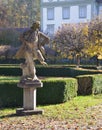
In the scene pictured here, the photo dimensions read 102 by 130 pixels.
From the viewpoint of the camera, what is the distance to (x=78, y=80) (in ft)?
56.1

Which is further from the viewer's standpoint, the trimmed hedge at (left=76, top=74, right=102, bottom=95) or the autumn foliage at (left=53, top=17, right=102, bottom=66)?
the autumn foliage at (left=53, top=17, right=102, bottom=66)

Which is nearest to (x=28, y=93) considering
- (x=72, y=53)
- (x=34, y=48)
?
(x=34, y=48)

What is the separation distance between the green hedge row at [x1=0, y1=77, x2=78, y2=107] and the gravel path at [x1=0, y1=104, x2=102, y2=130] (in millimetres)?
2112

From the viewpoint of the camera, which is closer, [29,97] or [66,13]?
[29,97]

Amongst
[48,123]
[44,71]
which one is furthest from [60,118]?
[44,71]

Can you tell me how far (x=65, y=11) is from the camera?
5497 cm

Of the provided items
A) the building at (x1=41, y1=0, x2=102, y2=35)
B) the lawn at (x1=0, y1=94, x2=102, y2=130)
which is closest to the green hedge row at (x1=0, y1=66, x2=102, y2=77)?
the lawn at (x1=0, y1=94, x2=102, y2=130)

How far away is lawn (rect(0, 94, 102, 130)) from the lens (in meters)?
9.71

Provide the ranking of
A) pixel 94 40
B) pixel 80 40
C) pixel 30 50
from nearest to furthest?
pixel 30 50, pixel 94 40, pixel 80 40

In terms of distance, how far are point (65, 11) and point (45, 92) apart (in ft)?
138

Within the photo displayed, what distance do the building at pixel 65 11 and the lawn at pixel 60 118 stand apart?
40104 mm

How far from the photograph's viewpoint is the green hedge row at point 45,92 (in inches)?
520

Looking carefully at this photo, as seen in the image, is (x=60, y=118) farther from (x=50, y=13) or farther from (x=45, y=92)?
(x=50, y=13)

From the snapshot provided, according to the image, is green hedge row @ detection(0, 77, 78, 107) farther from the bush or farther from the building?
the building
